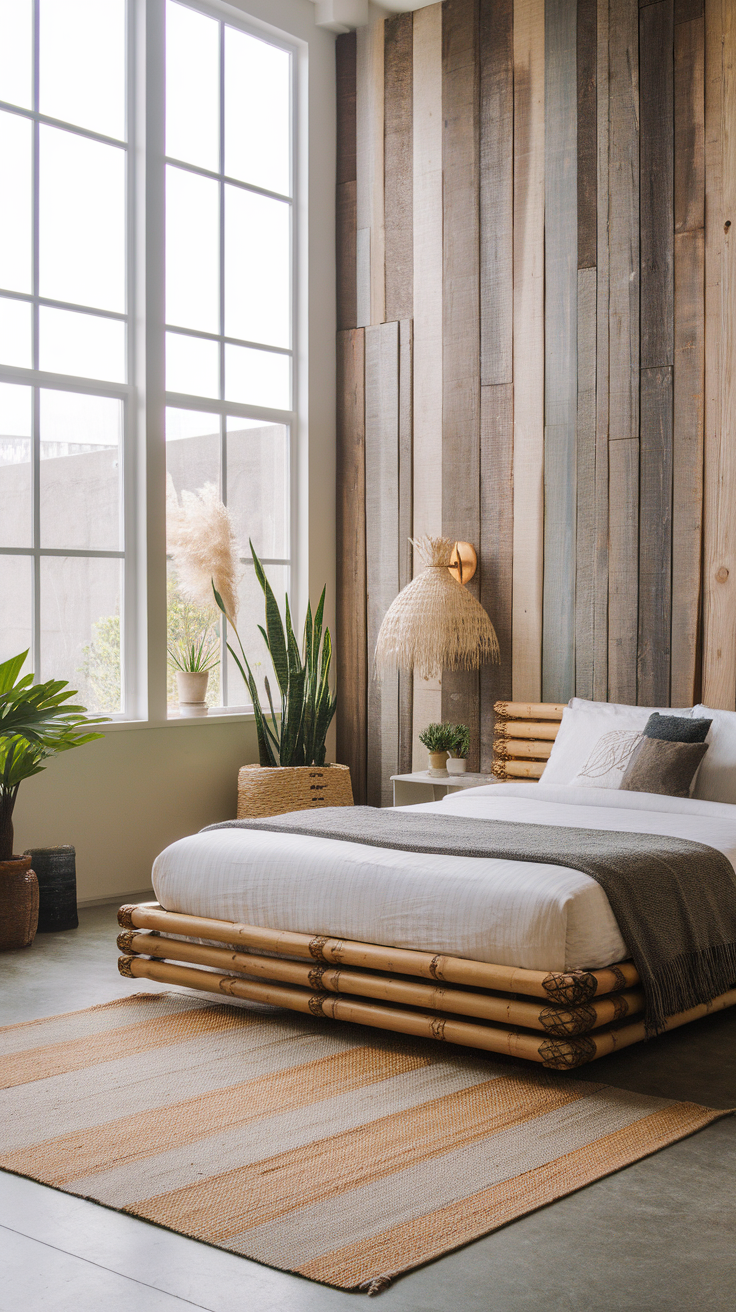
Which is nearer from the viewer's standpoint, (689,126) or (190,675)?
(689,126)

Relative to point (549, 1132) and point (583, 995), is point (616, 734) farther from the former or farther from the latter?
point (549, 1132)

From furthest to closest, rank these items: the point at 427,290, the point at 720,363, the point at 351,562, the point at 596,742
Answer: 1. the point at 351,562
2. the point at 427,290
3. the point at 720,363
4. the point at 596,742

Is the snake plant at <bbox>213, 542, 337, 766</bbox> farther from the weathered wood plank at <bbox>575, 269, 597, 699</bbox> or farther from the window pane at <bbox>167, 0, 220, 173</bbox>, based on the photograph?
the window pane at <bbox>167, 0, 220, 173</bbox>

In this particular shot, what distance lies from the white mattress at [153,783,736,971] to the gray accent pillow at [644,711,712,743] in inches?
10.5

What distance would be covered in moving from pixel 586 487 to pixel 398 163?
2143mm

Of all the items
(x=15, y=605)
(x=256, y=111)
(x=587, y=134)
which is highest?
(x=256, y=111)

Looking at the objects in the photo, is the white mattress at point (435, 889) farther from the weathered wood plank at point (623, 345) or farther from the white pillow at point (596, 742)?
the weathered wood plank at point (623, 345)

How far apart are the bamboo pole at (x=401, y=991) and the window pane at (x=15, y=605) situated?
1.67 metres

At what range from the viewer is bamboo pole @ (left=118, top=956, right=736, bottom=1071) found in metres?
3.16

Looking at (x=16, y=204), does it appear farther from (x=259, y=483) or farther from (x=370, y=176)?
(x=370, y=176)

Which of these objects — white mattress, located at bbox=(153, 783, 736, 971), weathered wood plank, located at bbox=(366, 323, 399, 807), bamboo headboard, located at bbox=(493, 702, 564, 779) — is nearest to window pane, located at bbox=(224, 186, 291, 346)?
weathered wood plank, located at bbox=(366, 323, 399, 807)

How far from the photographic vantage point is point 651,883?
3453mm

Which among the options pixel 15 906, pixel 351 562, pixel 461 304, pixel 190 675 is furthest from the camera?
pixel 351 562

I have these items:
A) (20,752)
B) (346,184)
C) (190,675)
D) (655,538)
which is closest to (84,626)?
(190,675)
